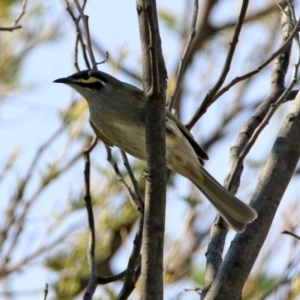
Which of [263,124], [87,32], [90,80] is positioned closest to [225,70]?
[263,124]

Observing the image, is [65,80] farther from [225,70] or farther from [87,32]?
[225,70]

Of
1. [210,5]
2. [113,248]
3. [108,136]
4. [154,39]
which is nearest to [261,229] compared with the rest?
[154,39]

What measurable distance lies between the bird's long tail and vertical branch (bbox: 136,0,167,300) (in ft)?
1.76

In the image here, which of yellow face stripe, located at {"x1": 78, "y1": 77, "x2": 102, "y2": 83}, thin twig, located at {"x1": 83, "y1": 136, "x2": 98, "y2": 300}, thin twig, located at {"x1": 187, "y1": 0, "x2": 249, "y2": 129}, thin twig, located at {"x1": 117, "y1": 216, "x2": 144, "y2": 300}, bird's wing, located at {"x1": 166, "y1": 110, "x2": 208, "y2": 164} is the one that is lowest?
thin twig, located at {"x1": 117, "y1": 216, "x2": 144, "y2": 300}

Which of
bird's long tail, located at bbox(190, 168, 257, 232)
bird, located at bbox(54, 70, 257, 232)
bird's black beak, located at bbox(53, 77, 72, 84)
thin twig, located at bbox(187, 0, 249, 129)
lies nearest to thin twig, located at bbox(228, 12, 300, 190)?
bird's long tail, located at bbox(190, 168, 257, 232)

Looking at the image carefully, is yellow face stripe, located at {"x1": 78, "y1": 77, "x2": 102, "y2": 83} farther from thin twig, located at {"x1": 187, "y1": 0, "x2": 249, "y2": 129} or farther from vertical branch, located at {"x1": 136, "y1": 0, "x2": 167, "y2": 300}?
vertical branch, located at {"x1": 136, "y1": 0, "x2": 167, "y2": 300}

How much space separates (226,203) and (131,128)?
0.62 metres

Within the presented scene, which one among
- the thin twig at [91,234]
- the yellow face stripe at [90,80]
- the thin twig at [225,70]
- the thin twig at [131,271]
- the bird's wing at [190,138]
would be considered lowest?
the thin twig at [131,271]

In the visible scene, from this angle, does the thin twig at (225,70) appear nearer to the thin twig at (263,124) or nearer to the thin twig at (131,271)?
the thin twig at (263,124)

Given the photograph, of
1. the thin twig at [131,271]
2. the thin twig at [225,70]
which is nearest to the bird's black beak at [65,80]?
the thin twig at [225,70]

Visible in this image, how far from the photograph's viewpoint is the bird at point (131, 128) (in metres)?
3.86

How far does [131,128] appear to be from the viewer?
3.86 meters

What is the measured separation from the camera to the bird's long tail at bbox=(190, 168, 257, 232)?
3.29m

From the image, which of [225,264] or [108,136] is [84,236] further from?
[225,264]
